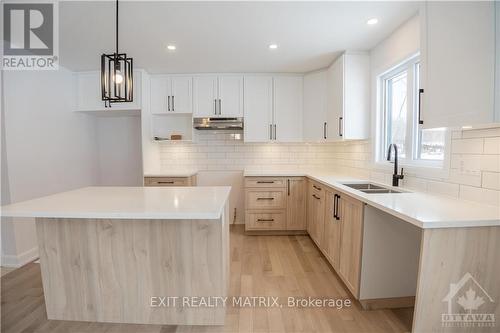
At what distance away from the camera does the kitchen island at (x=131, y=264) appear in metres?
1.60

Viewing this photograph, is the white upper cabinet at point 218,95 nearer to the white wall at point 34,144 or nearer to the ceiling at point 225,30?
the ceiling at point 225,30

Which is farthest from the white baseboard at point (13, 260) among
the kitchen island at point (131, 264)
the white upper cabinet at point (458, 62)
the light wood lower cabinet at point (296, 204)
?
the white upper cabinet at point (458, 62)

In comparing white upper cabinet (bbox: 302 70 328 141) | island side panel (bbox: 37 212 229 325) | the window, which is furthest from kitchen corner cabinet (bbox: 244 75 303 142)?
island side panel (bbox: 37 212 229 325)

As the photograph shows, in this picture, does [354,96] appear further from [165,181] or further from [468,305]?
[165,181]

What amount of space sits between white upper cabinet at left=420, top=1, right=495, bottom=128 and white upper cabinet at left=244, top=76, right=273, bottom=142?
88.5 inches

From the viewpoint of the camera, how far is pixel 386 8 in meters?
1.99

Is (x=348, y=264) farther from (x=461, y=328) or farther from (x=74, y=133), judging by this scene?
(x=74, y=133)

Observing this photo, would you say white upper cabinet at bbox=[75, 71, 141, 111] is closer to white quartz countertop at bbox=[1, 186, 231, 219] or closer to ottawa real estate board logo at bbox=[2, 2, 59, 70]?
ottawa real estate board logo at bbox=[2, 2, 59, 70]

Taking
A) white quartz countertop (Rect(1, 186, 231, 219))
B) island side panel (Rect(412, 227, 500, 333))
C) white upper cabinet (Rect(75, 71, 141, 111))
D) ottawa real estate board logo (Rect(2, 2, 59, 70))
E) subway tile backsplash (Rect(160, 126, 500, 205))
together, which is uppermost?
ottawa real estate board logo (Rect(2, 2, 59, 70))

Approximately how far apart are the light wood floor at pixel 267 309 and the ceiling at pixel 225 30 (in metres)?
2.45

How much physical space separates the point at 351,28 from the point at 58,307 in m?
3.38

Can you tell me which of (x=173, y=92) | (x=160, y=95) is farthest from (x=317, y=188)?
(x=160, y=95)

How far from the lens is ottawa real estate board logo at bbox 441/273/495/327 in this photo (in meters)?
1.34

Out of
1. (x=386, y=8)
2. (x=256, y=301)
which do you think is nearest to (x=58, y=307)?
(x=256, y=301)
